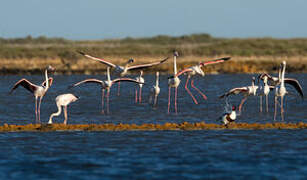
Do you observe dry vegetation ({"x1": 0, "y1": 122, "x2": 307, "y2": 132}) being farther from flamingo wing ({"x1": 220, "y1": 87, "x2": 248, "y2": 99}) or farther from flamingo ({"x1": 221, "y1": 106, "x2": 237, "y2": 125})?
flamingo wing ({"x1": 220, "y1": 87, "x2": 248, "y2": 99})

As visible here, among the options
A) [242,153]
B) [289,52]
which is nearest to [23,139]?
[242,153]

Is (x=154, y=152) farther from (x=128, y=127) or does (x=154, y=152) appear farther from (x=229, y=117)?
(x=229, y=117)

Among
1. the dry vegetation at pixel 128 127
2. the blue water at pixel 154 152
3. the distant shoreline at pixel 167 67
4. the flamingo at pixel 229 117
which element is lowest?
the blue water at pixel 154 152

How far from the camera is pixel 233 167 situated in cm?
1020

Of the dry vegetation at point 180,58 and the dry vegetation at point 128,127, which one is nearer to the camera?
the dry vegetation at point 128,127

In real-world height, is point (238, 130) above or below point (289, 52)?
below

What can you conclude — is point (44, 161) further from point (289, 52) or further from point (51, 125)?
point (289, 52)

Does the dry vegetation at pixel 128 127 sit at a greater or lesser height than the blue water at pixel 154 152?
greater

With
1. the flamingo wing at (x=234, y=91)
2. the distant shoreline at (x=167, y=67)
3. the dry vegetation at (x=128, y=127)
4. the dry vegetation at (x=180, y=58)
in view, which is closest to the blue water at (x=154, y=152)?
the dry vegetation at (x=128, y=127)

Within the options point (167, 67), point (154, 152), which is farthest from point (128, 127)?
point (167, 67)

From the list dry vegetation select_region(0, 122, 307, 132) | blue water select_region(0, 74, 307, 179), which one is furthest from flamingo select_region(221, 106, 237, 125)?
blue water select_region(0, 74, 307, 179)

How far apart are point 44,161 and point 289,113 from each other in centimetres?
961

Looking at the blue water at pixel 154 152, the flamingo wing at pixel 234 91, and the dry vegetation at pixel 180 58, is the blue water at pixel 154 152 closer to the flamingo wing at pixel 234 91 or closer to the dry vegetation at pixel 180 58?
the flamingo wing at pixel 234 91

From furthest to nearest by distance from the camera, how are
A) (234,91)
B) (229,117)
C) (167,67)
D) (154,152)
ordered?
(167,67) < (234,91) < (229,117) < (154,152)
